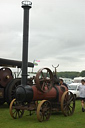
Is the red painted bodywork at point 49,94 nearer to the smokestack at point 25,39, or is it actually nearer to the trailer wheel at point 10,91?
the smokestack at point 25,39

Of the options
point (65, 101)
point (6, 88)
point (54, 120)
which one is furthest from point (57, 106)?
point (6, 88)

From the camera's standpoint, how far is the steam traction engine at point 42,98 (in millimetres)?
7832

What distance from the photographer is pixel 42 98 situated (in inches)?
330

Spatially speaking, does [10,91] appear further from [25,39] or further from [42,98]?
[25,39]

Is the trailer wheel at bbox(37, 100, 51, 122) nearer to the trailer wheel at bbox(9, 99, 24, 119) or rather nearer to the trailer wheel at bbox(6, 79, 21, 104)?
the trailer wheel at bbox(9, 99, 24, 119)

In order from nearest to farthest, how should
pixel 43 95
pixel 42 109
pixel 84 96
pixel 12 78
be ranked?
pixel 42 109, pixel 43 95, pixel 84 96, pixel 12 78

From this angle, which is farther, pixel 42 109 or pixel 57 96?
pixel 57 96

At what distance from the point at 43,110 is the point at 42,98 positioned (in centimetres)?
63

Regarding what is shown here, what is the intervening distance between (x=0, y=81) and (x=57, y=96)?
3198 mm

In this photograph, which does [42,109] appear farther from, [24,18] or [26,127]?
[24,18]

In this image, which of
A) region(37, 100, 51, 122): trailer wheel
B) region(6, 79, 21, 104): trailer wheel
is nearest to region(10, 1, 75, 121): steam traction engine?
region(37, 100, 51, 122): trailer wheel

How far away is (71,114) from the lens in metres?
9.36

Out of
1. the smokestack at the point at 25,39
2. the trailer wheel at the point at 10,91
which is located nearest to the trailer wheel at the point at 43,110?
the smokestack at the point at 25,39

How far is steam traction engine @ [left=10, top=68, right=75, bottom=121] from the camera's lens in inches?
308
